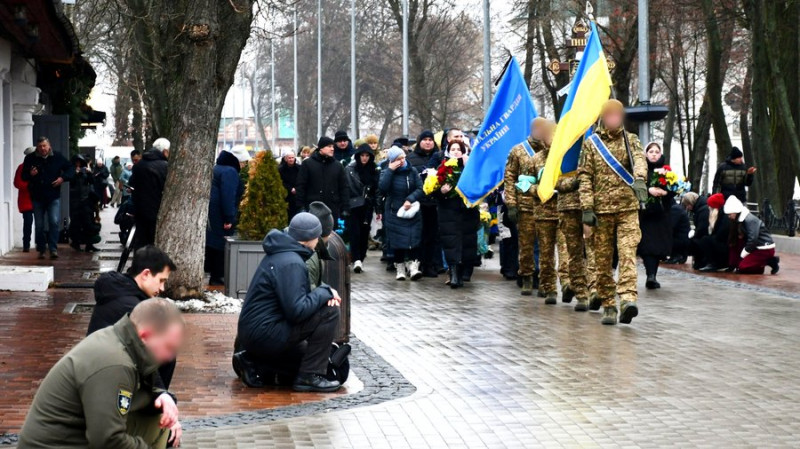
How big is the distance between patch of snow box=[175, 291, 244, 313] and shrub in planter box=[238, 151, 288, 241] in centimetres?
75

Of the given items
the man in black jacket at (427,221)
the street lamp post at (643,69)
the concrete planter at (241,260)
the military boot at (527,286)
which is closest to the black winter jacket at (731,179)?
the street lamp post at (643,69)

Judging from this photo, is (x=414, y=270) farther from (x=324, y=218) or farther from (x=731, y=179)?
(x=731, y=179)

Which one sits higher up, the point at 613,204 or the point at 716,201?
the point at 716,201

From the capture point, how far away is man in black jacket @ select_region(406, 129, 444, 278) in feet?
61.2

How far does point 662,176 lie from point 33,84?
45.6 ft

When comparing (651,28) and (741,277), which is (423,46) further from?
(741,277)

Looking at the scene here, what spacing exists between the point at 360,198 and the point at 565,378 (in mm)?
10008

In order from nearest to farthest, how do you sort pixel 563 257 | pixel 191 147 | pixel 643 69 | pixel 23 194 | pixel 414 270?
1. pixel 191 147
2. pixel 563 257
3. pixel 414 270
4. pixel 23 194
5. pixel 643 69

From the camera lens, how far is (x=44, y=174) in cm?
2061

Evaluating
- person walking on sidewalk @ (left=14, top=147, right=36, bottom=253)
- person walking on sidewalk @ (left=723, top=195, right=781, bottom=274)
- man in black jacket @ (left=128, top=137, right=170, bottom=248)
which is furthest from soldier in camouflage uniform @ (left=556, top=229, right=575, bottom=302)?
person walking on sidewalk @ (left=14, top=147, right=36, bottom=253)

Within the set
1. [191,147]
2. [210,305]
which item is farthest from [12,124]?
[210,305]

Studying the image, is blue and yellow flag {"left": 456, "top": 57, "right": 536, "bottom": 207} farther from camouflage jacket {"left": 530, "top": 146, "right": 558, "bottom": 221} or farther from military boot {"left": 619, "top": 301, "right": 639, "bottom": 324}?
military boot {"left": 619, "top": 301, "right": 639, "bottom": 324}

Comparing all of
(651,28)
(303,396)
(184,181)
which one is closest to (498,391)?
(303,396)

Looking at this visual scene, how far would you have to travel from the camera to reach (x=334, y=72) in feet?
269
